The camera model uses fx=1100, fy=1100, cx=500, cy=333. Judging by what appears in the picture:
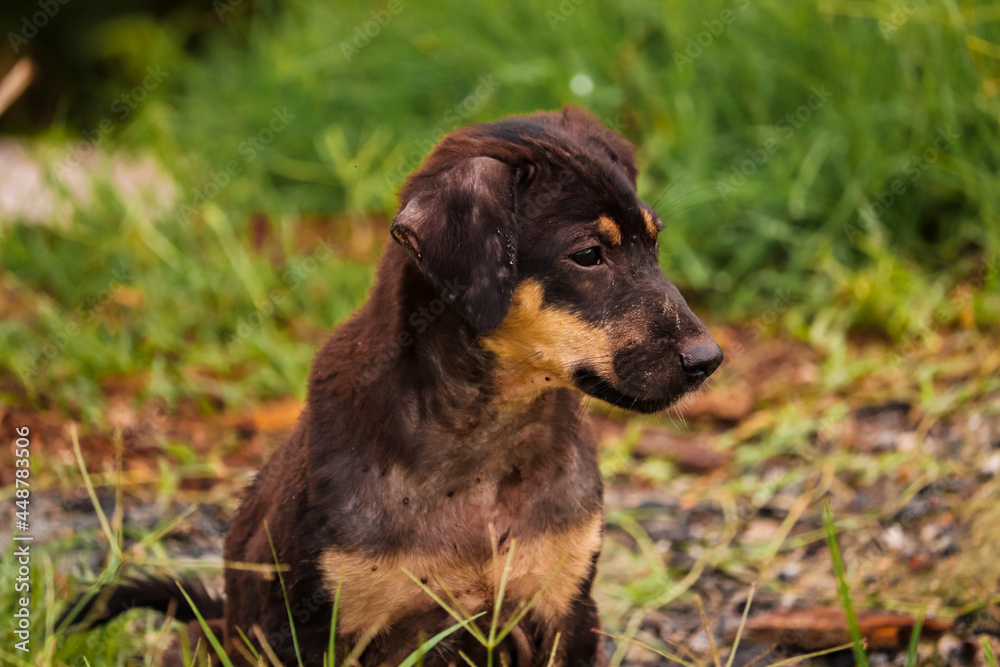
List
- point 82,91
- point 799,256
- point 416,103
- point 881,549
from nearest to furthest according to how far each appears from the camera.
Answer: point 881,549
point 799,256
point 416,103
point 82,91

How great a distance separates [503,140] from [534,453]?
3.09 ft

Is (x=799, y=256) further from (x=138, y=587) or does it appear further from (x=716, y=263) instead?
(x=138, y=587)

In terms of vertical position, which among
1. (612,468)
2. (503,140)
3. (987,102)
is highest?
(503,140)

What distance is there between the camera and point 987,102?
6.20 metres

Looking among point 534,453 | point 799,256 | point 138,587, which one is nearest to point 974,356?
point 799,256
